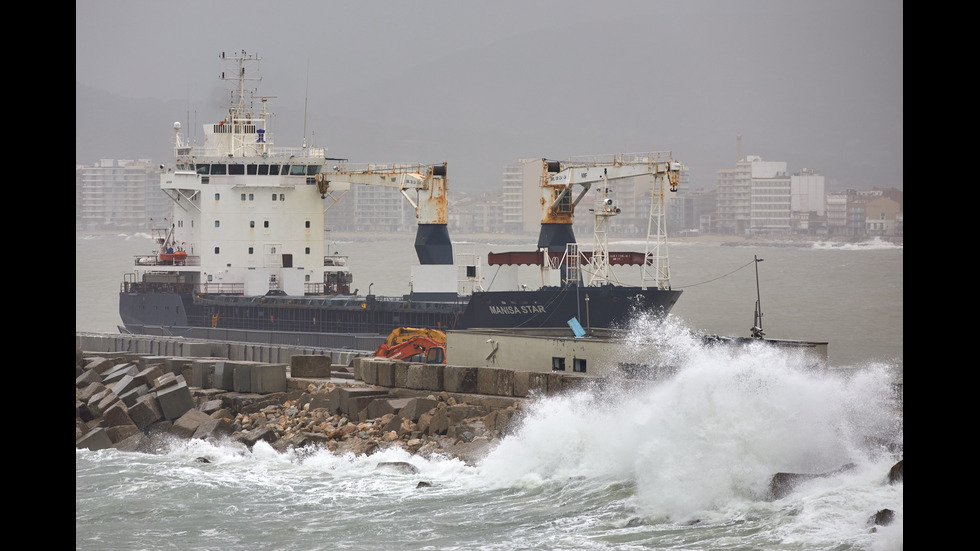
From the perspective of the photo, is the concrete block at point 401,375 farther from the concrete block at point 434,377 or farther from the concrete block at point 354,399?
the concrete block at point 354,399

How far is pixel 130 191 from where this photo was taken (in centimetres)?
Result: 18162

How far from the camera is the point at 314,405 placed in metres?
22.2

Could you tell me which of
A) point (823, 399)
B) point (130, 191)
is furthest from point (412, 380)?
point (130, 191)

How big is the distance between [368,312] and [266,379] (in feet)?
43.2

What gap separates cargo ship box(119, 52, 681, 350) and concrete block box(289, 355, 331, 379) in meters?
8.77

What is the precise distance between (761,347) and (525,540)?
4.92 m

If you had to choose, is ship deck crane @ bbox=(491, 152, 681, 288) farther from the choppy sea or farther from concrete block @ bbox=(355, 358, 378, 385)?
the choppy sea

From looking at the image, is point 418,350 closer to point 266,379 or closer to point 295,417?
point 266,379

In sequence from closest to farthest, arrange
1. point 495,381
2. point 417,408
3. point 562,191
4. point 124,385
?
1. point 417,408
2. point 495,381
3. point 124,385
4. point 562,191

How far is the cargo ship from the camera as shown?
35.6m

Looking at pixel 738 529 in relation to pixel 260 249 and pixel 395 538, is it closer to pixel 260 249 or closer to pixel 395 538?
pixel 395 538

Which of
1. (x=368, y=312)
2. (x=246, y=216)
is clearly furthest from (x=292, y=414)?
(x=246, y=216)

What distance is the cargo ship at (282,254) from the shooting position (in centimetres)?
3562

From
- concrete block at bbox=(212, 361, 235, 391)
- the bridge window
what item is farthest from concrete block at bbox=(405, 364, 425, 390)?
concrete block at bbox=(212, 361, 235, 391)
